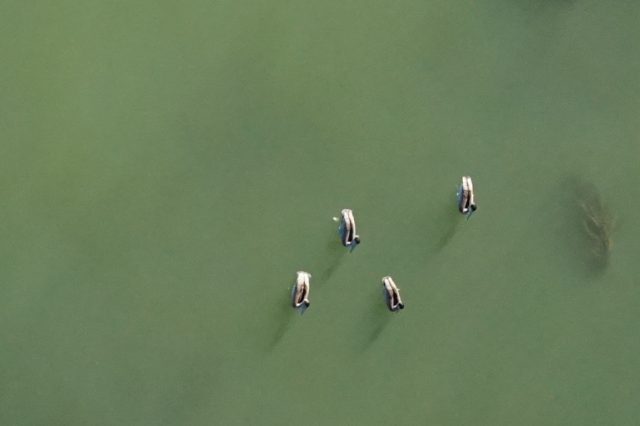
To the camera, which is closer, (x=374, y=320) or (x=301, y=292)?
(x=301, y=292)

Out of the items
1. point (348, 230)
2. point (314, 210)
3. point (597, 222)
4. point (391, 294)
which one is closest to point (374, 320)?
point (391, 294)

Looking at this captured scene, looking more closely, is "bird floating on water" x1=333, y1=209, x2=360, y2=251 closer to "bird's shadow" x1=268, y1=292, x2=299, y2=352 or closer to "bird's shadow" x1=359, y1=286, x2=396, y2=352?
"bird's shadow" x1=359, y1=286, x2=396, y2=352

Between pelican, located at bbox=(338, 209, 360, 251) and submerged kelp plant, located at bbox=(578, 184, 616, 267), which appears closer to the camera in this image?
pelican, located at bbox=(338, 209, 360, 251)

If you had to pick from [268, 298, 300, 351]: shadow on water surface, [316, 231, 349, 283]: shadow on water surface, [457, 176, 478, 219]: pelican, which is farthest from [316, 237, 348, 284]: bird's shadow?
[457, 176, 478, 219]: pelican

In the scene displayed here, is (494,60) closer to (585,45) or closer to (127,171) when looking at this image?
(585,45)

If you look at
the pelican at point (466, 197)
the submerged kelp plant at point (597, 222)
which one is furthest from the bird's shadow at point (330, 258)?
the submerged kelp plant at point (597, 222)

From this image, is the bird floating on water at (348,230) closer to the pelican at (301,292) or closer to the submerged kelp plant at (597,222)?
the pelican at (301,292)

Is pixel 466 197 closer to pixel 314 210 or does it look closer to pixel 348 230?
pixel 348 230
